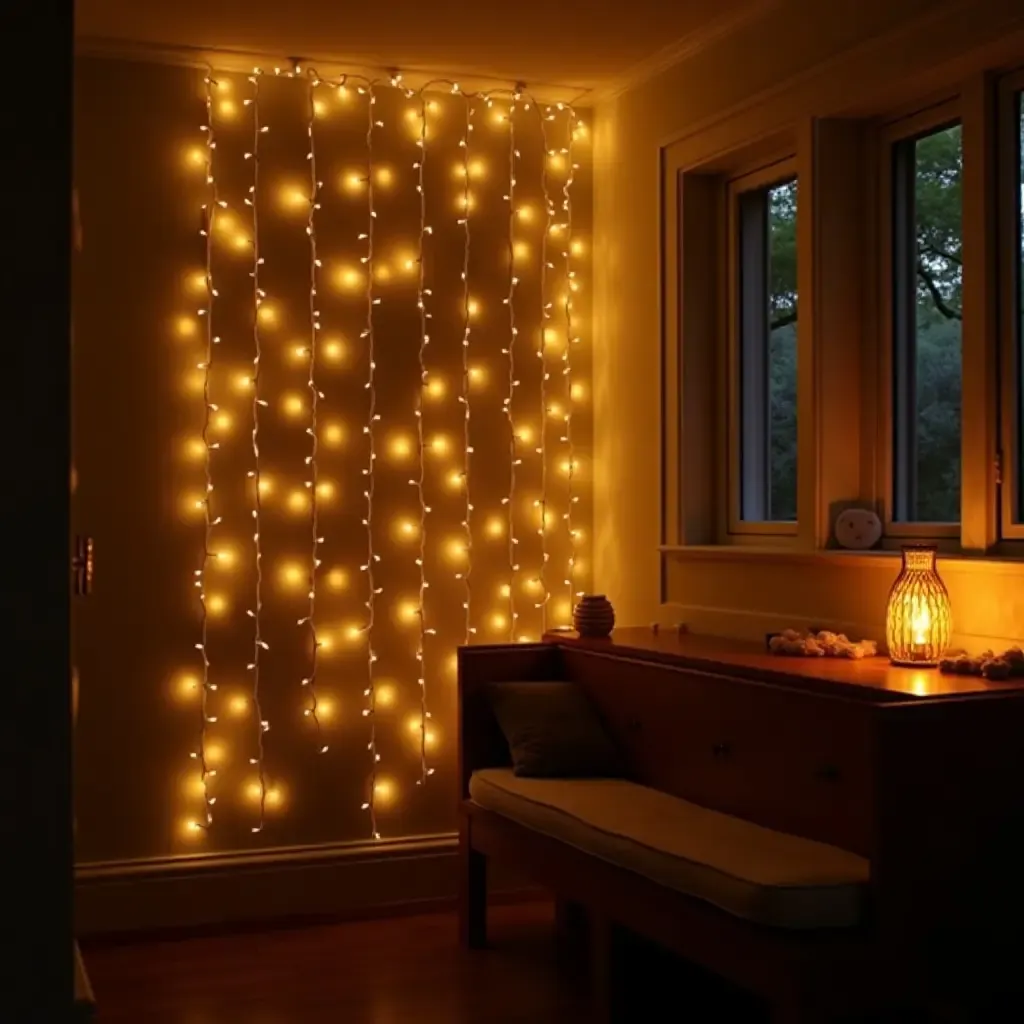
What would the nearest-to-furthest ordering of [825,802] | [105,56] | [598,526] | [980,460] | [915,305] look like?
1. [825,802]
2. [980,460]
3. [915,305]
4. [105,56]
5. [598,526]

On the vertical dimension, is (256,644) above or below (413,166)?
below

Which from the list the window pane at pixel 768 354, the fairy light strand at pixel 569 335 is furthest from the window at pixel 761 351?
the fairy light strand at pixel 569 335

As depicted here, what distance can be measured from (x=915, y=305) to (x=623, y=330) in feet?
4.16

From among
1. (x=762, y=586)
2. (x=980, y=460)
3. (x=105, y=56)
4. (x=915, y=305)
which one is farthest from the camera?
(x=105, y=56)

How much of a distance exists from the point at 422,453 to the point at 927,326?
1704 mm

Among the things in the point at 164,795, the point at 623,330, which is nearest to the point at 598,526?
the point at 623,330

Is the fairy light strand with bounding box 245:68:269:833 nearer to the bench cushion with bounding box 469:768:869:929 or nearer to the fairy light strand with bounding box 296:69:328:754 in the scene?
the fairy light strand with bounding box 296:69:328:754

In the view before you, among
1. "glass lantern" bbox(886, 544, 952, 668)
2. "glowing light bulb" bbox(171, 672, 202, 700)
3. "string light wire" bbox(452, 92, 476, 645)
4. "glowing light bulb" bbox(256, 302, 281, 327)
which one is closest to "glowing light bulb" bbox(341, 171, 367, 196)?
"string light wire" bbox(452, 92, 476, 645)

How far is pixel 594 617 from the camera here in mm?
4344

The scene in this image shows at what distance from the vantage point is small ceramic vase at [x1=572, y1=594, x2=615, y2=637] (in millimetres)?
4344

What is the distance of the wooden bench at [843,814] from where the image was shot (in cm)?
271

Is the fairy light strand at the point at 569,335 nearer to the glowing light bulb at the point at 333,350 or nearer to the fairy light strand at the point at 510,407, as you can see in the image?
the fairy light strand at the point at 510,407

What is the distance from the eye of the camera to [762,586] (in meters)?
4.05

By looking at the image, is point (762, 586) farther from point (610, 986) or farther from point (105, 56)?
point (105, 56)
